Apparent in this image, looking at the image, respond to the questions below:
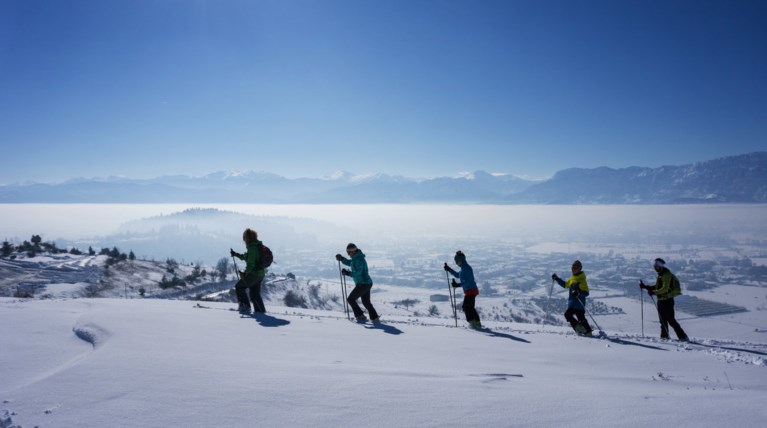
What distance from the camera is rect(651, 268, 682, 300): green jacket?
10914mm

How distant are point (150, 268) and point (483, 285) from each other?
9454 cm

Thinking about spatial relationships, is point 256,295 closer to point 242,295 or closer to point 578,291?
point 242,295

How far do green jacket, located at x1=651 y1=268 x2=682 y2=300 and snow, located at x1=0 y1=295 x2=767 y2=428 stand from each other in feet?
12.7

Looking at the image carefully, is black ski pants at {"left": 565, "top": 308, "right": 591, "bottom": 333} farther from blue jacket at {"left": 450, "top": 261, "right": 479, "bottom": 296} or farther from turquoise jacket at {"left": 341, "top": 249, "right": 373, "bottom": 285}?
turquoise jacket at {"left": 341, "top": 249, "right": 373, "bottom": 285}

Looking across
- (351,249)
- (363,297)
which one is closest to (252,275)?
(351,249)

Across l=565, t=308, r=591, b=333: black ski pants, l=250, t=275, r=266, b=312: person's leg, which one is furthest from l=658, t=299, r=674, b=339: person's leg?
l=250, t=275, r=266, b=312: person's leg

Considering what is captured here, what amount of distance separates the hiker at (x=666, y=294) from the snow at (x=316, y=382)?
3.88m

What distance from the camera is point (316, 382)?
373 cm

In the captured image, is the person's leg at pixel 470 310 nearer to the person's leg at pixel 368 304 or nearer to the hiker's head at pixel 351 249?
the person's leg at pixel 368 304

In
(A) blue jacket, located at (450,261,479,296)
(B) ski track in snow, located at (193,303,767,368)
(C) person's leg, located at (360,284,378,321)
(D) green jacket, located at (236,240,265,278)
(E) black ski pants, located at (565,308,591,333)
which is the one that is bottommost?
(B) ski track in snow, located at (193,303,767,368)

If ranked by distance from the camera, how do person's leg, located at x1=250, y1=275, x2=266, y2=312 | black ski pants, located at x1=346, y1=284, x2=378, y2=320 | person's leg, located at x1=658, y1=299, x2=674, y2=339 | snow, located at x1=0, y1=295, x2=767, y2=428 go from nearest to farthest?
snow, located at x1=0, y1=295, x2=767, y2=428
person's leg, located at x1=250, y1=275, x2=266, y2=312
black ski pants, located at x1=346, y1=284, x2=378, y2=320
person's leg, located at x1=658, y1=299, x2=674, y2=339

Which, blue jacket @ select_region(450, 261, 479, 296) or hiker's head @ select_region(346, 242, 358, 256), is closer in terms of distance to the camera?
hiker's head @ select_region(346, 242, 358, 256)

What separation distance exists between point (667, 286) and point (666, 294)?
11.5 inches

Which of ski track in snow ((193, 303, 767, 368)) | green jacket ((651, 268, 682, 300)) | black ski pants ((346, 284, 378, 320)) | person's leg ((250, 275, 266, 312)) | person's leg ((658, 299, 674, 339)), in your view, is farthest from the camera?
person's leg ((658, 299, 674, 339))
